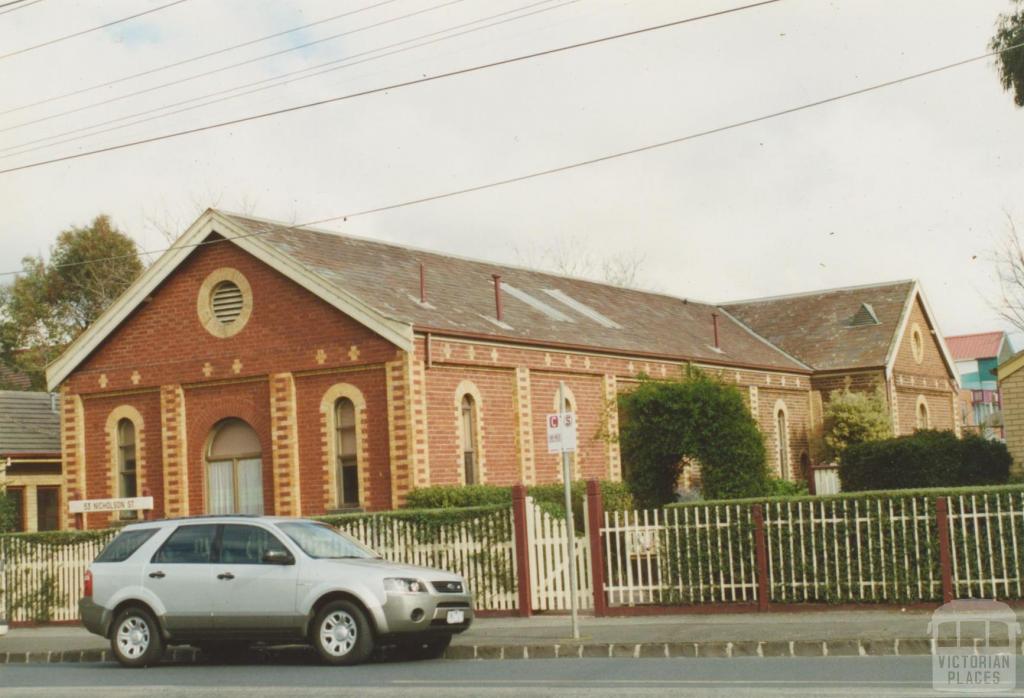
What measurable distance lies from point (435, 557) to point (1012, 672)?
10.7 m

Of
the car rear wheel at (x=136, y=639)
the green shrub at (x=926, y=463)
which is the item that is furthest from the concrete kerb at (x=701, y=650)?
the green shrub at (x=926, y=463)

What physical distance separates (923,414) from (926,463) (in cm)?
2277

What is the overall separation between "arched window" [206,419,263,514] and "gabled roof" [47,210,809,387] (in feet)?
12.5

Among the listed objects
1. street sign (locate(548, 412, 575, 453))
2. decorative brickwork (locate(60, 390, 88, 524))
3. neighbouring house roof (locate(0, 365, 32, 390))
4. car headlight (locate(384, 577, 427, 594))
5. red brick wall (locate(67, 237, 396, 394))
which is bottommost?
car headlight (locate(384, 577, 427, 594))

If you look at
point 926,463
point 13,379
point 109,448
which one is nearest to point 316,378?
point 109,448

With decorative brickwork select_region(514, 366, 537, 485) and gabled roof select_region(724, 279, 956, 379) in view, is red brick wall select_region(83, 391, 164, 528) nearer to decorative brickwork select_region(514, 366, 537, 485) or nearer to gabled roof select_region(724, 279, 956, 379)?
decorative brickwork select_region(514, 366, 537, 485)

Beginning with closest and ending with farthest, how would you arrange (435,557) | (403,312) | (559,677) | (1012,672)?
(1012,672) < (559,677) < (435,557) < (403,312)

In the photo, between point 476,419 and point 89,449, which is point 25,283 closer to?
point 89,449

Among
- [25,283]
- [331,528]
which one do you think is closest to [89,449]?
[331,528]

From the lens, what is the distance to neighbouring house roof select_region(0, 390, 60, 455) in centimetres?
3869

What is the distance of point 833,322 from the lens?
50.3 meters

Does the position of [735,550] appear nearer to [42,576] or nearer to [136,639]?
[136,639]

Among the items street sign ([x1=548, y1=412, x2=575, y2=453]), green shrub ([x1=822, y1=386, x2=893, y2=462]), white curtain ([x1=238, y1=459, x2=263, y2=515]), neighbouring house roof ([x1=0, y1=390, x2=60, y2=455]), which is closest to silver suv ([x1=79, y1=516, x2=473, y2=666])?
street sign ([x1=548, y1=412, x2=575, y2=453])

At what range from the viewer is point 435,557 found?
852 inches
